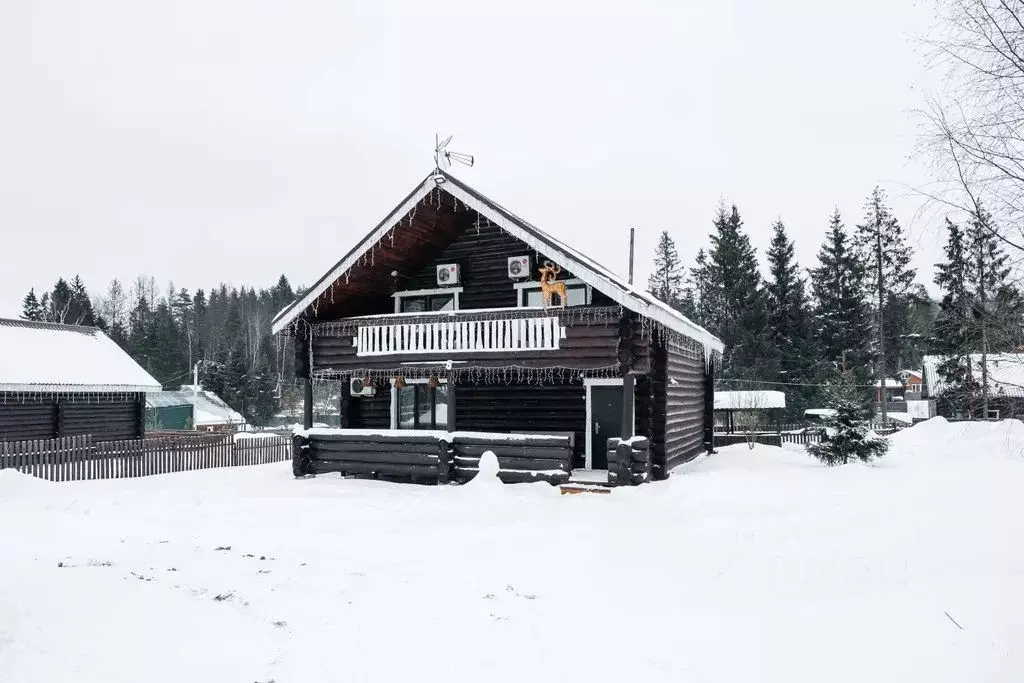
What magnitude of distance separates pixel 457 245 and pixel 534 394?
4.56m

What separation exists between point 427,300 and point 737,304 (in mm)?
34545

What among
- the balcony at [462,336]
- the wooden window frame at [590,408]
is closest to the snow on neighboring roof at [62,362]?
the balcony at [462,336]

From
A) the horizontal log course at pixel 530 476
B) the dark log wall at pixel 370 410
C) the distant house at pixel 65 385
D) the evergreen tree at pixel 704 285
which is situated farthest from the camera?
the evergreen tree at pixel 704 285

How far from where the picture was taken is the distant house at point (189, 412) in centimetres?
4675

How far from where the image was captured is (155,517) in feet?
34.2

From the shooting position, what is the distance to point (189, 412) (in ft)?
159

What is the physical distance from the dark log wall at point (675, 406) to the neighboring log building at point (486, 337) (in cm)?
5

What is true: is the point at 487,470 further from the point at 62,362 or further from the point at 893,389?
Answer: the point at 893,389

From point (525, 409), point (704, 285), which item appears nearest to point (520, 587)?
point (525, 409)

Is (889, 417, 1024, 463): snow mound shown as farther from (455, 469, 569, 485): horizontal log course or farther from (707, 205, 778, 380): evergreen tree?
(707, 205, 778, 380): evergreen tree

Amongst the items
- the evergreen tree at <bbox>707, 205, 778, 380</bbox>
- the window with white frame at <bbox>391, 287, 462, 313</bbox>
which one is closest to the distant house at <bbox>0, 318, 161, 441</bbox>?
the window with white frame at <bbox>391, 287, 462, 313</bbox>

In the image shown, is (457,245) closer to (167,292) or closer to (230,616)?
(230,616)

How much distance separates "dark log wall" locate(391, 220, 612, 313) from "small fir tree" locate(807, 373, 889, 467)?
9.14 meters

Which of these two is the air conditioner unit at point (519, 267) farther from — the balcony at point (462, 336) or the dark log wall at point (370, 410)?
the dark log wall at point (370, 410)
